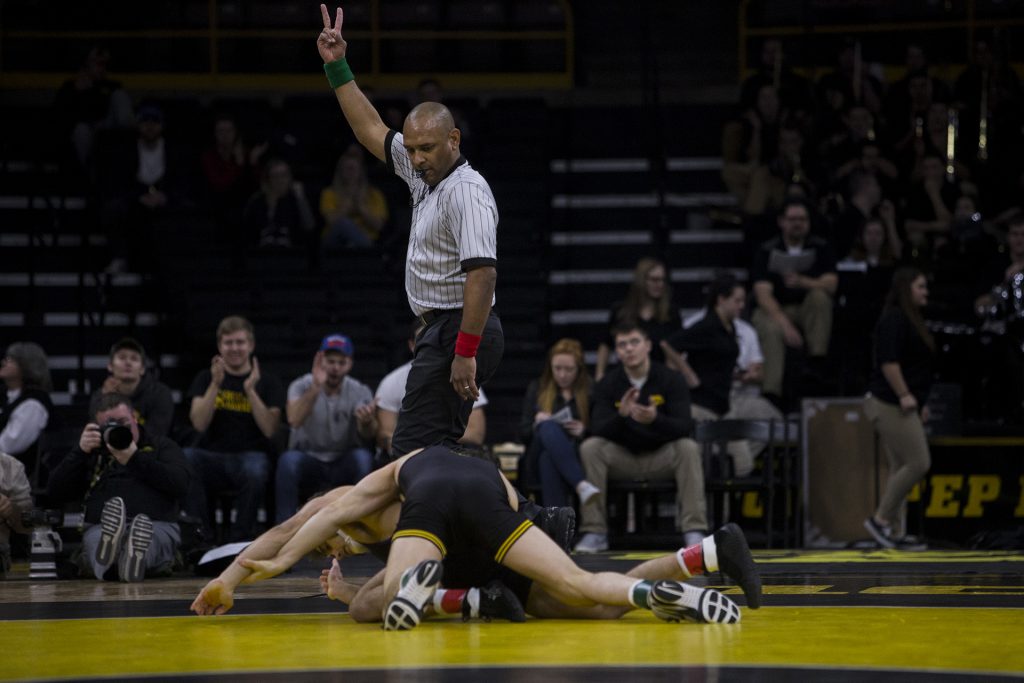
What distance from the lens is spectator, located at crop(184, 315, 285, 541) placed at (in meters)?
9.83

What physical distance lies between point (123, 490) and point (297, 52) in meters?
8.39

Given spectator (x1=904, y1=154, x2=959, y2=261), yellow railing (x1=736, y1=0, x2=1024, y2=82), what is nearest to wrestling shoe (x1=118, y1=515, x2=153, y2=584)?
spectator (x1=904, y1=154, x2=959, y2=261)

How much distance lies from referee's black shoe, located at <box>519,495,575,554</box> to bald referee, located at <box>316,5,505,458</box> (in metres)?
0.43

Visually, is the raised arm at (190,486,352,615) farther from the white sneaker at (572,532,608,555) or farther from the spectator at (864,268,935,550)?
the spectator at (864,268,935,550)

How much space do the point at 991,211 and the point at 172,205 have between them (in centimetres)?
669

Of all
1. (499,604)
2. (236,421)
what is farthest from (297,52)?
(499,604)

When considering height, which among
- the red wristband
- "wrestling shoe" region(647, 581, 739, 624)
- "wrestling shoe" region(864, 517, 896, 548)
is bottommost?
"wrestling shoe" region(864, 517, 896, 548)

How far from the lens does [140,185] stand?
1329cm

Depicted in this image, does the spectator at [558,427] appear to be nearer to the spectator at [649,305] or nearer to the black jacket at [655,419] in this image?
the black jacket at [655,419]

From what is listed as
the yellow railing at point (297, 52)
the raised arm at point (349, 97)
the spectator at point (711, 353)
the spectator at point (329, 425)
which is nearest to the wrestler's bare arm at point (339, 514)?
the raised arm at point (349, 97)

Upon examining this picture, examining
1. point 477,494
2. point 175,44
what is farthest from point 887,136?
point 477,494

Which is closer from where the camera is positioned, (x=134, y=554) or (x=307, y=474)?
(x=134, y=554)

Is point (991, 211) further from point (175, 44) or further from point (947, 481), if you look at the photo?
point (175, 44)

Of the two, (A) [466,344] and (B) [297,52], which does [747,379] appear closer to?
(A) [466,344]
